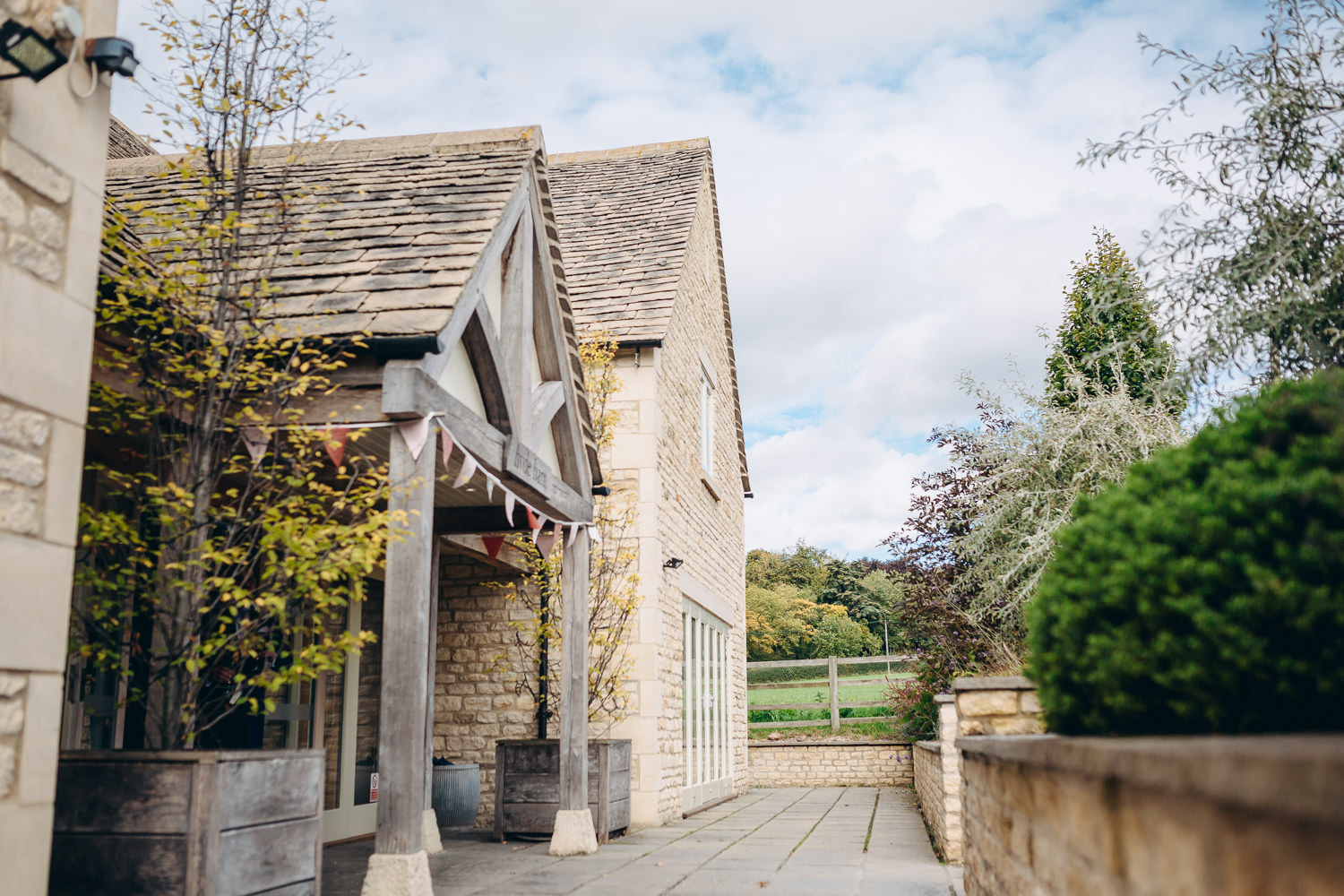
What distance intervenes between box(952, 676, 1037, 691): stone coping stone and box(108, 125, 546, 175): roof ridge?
479 centimetres

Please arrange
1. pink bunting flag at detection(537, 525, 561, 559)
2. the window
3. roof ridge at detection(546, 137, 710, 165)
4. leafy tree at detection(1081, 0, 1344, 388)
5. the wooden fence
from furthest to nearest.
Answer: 1. the wooden fence
2. roof ridge at detection(546, 137, 710, 165)
3. the window
4. pink bunting flag at detection(537, 525, 561, 559)
5. leafy tree at detection(1081, 0, 1344, 388)

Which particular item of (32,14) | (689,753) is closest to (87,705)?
(32,14)

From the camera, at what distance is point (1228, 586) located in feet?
6.78

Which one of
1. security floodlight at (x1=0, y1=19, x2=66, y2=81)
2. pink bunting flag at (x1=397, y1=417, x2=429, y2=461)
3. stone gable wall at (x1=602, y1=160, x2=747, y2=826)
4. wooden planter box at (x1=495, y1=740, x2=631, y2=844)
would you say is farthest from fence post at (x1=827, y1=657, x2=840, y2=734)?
security floodlight at (x1=0, y1=19, x2=66, y2=81)

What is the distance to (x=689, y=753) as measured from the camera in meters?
12.2

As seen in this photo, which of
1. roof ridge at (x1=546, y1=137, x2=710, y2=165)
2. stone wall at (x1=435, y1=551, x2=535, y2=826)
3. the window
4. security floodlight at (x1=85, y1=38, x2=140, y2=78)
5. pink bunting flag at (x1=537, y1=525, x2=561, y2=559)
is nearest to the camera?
security floodlight at (x1=85, y1=38, x2=140, y2=78)

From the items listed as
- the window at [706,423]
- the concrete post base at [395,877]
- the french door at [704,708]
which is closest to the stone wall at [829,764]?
the french door at [704,708]

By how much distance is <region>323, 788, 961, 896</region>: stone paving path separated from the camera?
20.9 feet

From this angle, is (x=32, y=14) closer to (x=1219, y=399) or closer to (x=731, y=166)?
(x=1219, y=399)

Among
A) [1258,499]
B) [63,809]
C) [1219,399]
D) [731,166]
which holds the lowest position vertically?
[63,809]

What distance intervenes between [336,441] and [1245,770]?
4448 millimetres

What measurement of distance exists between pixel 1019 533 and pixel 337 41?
27.0 ft

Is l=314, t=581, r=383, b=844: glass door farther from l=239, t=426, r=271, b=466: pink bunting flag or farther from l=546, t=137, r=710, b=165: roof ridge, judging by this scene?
l=546, t=137, r=710, b=165: roof ridge

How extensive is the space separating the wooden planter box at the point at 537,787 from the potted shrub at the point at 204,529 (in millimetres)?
3859
